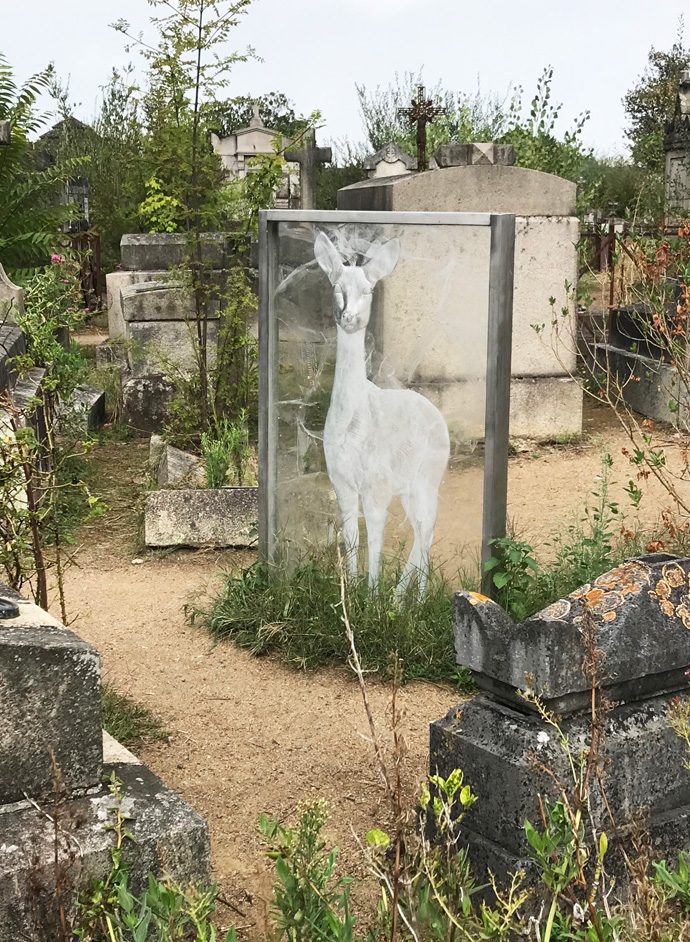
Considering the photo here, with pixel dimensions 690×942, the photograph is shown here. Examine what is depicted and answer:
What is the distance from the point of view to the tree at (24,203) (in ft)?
34.1

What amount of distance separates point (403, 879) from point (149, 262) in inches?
337

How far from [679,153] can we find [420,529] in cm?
914

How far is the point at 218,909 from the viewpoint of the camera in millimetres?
3145

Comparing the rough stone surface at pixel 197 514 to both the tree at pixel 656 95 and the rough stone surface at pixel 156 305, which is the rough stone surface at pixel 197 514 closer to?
the rough stone surface at pixel 156 305

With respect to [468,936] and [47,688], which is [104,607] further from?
[468,936]

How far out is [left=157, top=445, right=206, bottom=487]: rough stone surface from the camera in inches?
268

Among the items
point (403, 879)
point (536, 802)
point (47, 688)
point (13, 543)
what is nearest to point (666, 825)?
point (536, 802)

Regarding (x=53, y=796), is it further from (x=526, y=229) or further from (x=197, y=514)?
(x=526, y=229)

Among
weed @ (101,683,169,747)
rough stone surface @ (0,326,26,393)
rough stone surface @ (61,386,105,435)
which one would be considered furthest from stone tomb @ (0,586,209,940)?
rough stone surface @ (61,386,105,435)

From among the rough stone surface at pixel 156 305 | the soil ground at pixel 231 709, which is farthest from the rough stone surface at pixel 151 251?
the soil ground at pixel 231 709

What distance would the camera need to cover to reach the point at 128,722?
4160 mm

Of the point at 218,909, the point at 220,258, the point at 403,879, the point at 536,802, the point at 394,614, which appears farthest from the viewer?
the point at 220,258

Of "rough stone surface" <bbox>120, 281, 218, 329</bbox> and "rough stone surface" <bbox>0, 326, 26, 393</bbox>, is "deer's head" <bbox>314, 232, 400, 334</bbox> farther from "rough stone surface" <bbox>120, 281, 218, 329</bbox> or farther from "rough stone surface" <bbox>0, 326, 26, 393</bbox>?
"rough stone surface" <bbox>120, 281, 218, 329</bbox>

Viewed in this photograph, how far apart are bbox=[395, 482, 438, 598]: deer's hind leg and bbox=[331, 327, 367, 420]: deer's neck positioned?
0.43m
